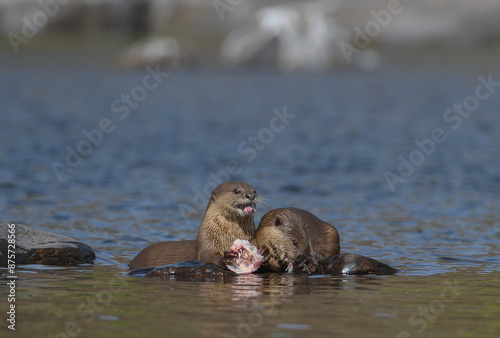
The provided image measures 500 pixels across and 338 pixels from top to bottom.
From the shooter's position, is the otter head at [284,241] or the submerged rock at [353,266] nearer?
the submerged rock at [353,266]

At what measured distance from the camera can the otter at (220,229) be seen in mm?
11852

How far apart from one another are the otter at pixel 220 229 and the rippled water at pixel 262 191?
21.9 inches

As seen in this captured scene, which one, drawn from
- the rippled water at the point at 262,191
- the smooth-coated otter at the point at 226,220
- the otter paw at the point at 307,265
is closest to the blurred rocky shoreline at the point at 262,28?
the rippled water at the point at 262,191

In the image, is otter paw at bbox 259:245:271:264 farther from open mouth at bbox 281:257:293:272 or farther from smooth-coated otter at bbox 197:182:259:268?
smooth-coated otter at bbox 197:182:259:268

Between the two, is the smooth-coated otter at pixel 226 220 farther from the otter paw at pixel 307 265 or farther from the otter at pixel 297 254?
the otter paw at pixel 307 265

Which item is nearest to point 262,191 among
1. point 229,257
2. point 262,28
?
point 229,257

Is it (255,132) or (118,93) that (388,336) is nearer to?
(255,132)

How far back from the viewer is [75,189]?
19406 millimetres

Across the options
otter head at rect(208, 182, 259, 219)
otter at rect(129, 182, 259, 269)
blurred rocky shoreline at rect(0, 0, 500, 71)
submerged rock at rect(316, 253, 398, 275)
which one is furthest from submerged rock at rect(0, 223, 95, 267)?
blurred rocky shoreline at rect(0, 0, 500, 71)

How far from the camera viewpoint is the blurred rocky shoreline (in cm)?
5041

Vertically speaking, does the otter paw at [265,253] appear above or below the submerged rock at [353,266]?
above

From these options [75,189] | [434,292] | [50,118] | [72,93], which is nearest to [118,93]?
[72,93]

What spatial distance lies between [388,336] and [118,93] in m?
32.0

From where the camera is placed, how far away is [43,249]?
40.8 ft
